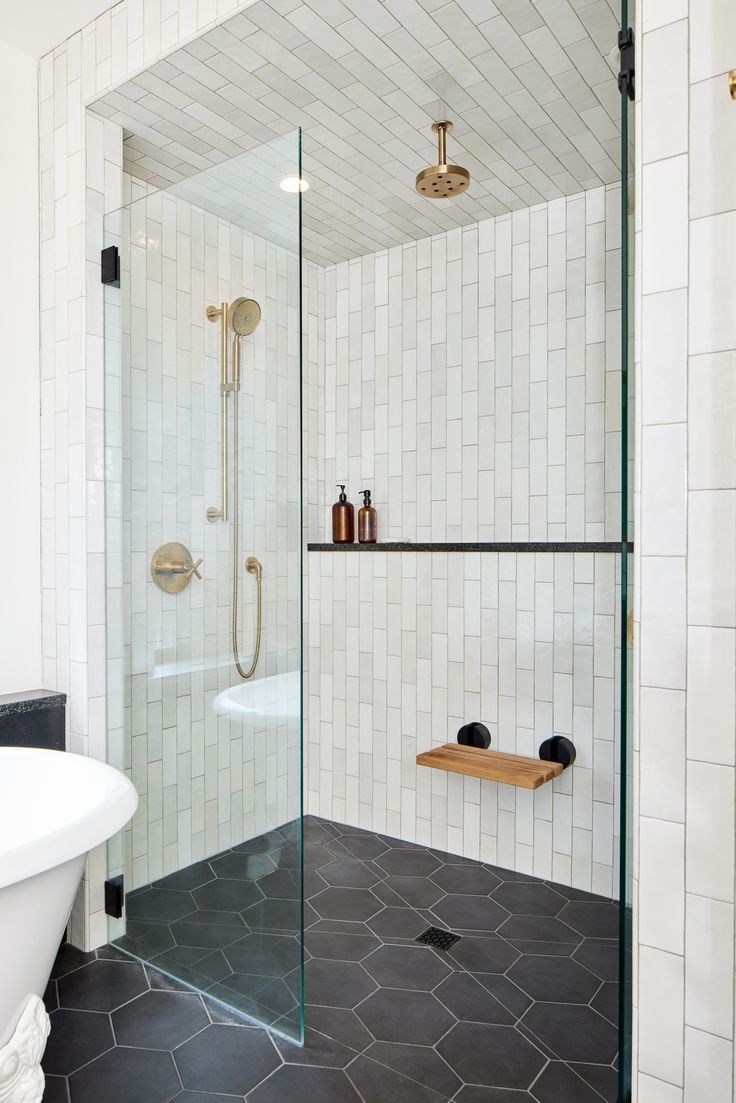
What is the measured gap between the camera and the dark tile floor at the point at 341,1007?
181 centimetres

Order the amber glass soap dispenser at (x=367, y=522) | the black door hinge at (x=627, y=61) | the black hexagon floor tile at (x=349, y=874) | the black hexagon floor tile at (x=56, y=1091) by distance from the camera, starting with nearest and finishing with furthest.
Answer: the black door hinge at (x=627, y=61), the black hexagon floor tile at (x=56, y=1091), the black hexagon floor tile at (x=349, y=874), the amber glass soap dispenser at (x=367, y=522)

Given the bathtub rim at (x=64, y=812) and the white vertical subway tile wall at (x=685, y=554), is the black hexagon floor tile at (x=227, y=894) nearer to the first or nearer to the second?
the bathtub rim at (x=64, y=812)

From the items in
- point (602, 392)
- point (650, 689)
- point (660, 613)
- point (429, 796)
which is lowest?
point (429, 796)

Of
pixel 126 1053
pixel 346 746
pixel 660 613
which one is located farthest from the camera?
pixel 346 746

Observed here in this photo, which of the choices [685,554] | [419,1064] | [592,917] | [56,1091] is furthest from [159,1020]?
[685,554]

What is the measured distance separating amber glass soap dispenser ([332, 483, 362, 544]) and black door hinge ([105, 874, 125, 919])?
5.96 ft

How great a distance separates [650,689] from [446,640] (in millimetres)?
1996

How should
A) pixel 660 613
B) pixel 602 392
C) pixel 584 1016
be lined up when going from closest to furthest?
1. pixel 660 613
2. pixel 584 1016
3. pixel 602 392

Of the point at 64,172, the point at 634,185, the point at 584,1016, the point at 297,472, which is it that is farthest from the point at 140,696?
the point at 634,185

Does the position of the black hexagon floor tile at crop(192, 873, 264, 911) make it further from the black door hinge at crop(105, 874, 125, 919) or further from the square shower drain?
the square shower drain

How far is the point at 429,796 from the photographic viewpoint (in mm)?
3309

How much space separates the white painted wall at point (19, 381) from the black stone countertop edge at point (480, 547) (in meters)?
1.47

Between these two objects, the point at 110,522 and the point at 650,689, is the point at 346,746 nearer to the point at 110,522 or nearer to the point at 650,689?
the point at 110,522

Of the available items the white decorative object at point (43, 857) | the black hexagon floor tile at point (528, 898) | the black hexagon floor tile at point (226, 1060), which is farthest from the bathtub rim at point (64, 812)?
the black hexagon floor tile at point (528, 898)
